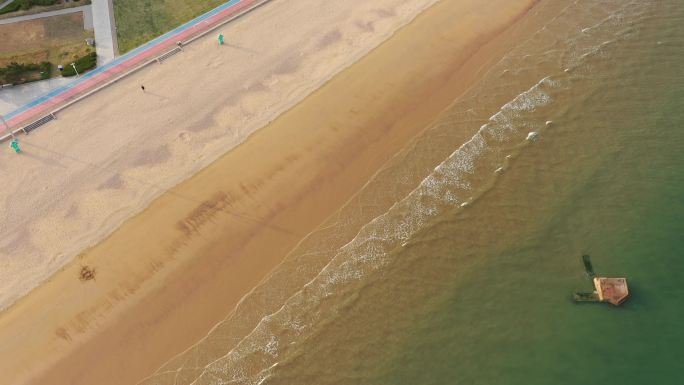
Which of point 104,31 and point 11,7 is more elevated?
point 11,7

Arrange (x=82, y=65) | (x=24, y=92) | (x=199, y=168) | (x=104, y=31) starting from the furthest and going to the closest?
(x=104, y=31) → (x=82, y=65) → (x=24, y=92) → (x=199, y=168)

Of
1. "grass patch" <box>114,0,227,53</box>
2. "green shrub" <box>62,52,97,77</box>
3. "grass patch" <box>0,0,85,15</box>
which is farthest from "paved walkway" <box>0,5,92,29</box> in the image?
"green shrub" <box>62,52,97,77</box>

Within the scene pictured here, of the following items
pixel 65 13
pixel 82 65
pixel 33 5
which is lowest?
pixel 82 65

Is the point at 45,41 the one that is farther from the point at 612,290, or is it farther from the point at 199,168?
the point at 612,290

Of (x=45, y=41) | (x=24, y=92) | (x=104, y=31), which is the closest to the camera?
(x=24, y=92)

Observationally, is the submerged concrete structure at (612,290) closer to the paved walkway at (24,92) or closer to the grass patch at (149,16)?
the grass patch at (149,16)

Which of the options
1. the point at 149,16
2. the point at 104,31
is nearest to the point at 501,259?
the point at 149,16
